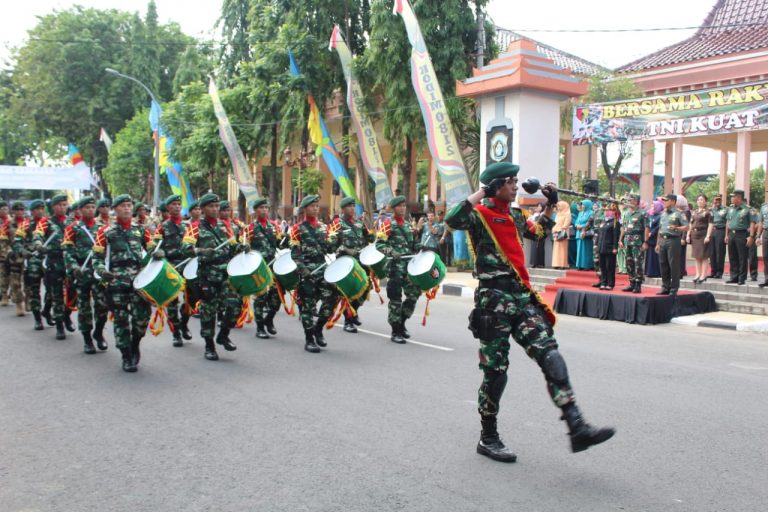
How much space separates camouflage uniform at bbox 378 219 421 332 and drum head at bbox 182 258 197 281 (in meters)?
2.42

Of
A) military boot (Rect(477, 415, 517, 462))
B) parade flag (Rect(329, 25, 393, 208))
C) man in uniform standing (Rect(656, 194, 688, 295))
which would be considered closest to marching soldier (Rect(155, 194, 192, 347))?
military boot (Rect(477, 415, 517, 462))

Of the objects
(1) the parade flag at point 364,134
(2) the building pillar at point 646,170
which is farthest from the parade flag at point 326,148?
(2) the building pillar at point 646,170

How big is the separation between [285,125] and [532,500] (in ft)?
78.5

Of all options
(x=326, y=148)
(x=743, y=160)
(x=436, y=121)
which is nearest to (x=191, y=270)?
(x=436, y=121)

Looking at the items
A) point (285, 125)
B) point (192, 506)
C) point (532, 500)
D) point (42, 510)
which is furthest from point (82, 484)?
point (285, 125)

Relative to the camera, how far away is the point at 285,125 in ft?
86.9

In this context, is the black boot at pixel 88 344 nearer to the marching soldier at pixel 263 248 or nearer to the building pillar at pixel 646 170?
the marching soldier at pixel 263 248

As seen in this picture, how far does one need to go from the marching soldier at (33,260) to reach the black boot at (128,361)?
3500mm

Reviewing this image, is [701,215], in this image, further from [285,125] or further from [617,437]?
[285,125]

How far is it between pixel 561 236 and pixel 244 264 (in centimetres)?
1022

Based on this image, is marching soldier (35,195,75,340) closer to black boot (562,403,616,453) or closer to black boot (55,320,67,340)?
black boot (55,320,67,340)

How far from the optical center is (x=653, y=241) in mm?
14266

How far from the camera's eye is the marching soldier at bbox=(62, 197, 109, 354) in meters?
8.22

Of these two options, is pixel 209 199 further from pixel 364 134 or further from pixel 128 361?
pixel 364 134
